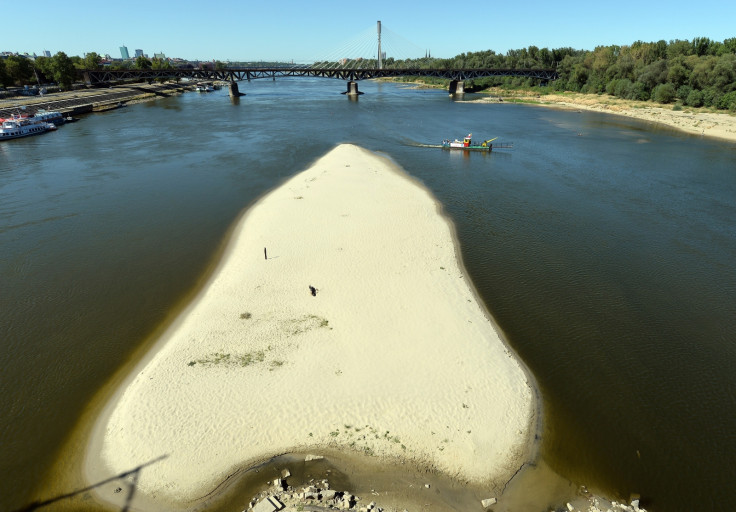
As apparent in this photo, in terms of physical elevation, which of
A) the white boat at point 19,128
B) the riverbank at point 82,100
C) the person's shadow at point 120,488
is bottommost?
the person's shadow at point 120,488

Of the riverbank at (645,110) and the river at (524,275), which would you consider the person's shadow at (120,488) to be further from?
the riverbank at (645,110)

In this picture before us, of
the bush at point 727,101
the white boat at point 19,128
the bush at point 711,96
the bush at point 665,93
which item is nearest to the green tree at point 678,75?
the bush at point 665,93

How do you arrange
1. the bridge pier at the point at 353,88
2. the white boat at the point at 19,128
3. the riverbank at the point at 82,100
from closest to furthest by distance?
the white boat at the point at 19,128, the riverbank at the point at 82,100, the bridge pier at the point at 353,88

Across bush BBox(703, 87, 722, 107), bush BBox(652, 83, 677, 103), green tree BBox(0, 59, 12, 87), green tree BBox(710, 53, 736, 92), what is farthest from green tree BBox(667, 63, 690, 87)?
green tree BBox(0, 59, 12, 87)

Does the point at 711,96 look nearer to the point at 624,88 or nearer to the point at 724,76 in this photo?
the point at 724,76

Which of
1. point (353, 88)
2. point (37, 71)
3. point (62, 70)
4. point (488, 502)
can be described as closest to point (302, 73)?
point (353, 88)
